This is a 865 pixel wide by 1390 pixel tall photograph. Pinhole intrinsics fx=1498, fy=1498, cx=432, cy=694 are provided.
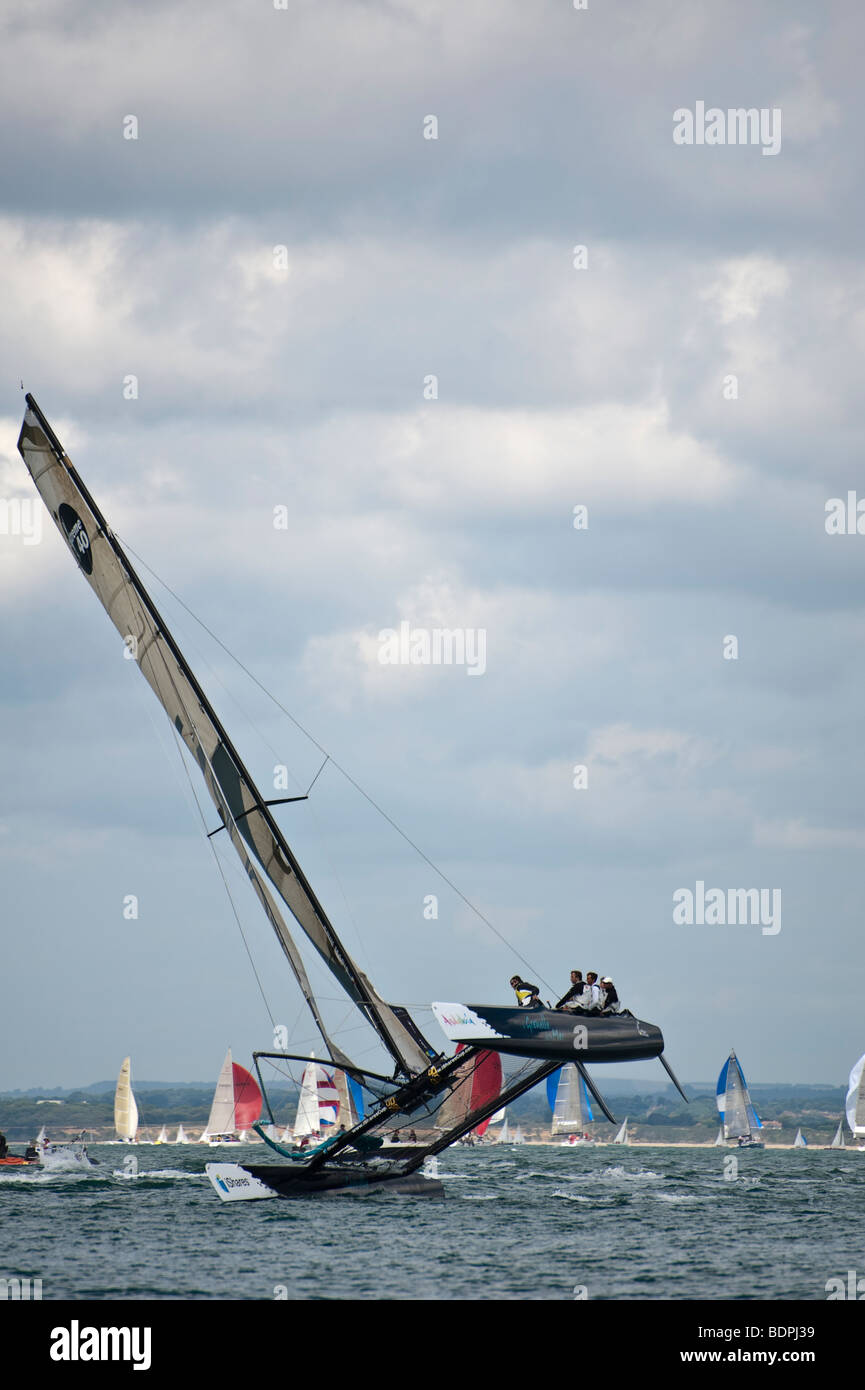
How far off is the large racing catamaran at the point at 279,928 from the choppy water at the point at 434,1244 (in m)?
0.80

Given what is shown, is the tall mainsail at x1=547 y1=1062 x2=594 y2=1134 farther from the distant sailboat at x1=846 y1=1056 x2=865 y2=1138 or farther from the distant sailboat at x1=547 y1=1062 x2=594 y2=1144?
the distant sailboat at x1=846 y1=1056 x2=865 y2=1138

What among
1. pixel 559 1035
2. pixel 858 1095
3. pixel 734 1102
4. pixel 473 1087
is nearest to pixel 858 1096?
pixel 858 1095

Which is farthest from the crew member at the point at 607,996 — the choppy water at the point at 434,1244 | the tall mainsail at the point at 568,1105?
the tall mainsail at the point at 568,1105

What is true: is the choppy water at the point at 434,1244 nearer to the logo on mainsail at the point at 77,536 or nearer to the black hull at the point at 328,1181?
the black hull at the point at 328,1181

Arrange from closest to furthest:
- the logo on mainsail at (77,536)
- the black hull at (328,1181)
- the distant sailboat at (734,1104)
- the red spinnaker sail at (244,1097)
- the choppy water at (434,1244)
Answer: the choppy water at (434,1244)
the black hull at (328,1181)
the logo on mainsail at (77,536)
the red spinnaker sail at (244,1097)
the distant sailboat at (734,1104)

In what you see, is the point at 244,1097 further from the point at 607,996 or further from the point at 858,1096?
the point at 607,996

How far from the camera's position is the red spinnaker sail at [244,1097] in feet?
312

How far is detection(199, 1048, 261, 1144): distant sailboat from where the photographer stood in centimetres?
9550

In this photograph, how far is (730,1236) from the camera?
27.7m

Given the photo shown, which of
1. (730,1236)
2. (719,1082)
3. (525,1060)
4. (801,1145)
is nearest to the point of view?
(730,1236)

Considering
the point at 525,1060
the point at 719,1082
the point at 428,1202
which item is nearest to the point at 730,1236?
the point at 525,1060
